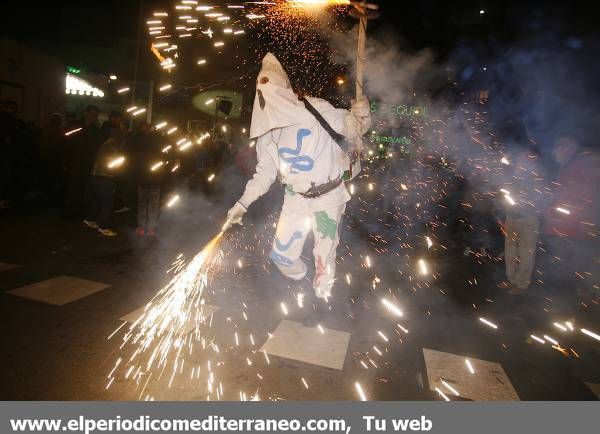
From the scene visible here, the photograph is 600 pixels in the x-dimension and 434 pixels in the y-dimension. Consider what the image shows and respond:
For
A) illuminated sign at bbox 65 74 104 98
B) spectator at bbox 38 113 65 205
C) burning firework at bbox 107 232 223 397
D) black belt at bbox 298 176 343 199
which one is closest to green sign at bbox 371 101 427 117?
black belt at bbox 298 176 343 199

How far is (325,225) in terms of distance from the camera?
356 centimetres

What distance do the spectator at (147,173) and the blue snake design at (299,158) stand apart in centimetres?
361

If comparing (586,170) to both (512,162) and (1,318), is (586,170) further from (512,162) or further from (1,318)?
(1,318)

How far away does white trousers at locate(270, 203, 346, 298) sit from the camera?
356 cm

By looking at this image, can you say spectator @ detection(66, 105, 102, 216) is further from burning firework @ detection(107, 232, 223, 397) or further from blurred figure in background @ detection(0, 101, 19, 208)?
burning firework @ detection(107, 232, 223, 397)

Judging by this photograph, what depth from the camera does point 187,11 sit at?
8070 millimetres

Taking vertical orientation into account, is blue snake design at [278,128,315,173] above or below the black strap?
below

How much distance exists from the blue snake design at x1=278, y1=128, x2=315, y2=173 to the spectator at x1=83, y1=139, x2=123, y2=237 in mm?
4253

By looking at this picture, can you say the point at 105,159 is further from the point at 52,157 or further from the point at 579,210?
the point at 579,210

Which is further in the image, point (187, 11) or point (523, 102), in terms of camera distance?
point (187, 11)

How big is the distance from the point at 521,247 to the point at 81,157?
7.85 meters

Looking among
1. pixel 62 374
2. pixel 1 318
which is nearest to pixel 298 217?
pixel 62 374

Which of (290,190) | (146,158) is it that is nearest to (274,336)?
(290,190)

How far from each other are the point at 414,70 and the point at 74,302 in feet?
17.2
